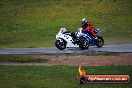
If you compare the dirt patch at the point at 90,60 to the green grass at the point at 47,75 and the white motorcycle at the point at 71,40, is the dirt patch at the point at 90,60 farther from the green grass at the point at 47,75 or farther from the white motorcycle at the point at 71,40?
the white motorcycle at the point at 71,40

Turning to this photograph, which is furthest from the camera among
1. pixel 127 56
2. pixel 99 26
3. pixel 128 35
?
pixel 99 26

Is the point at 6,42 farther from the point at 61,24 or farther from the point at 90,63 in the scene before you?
the point at 90,63

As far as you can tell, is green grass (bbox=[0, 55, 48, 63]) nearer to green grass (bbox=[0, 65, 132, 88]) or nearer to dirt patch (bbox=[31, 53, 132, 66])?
dirt patch (bbox=[31, 53, 132, 66])

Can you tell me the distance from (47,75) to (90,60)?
4594 millimetres

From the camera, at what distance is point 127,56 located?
22781mm

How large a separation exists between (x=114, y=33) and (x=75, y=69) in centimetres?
2208

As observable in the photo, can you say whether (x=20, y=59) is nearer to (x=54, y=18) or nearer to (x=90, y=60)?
(x=90, y=60)

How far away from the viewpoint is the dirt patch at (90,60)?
2083cm

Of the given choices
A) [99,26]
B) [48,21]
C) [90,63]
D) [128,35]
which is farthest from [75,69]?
[48,21]

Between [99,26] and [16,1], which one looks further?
[16,1]

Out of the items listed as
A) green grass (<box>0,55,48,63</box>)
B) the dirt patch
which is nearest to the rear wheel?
the dirt patch

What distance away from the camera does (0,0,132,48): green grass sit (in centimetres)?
4078

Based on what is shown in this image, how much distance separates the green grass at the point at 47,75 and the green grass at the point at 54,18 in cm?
1807

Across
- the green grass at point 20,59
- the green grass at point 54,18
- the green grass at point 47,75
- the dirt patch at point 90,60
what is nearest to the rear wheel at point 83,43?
the dirt patch at point 90,60
